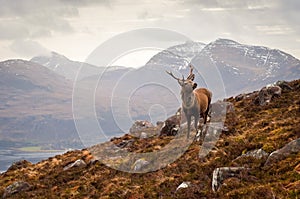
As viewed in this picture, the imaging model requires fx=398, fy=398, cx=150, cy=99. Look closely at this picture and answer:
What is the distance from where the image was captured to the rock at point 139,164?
24.8 m

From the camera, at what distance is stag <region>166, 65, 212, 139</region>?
917 inches

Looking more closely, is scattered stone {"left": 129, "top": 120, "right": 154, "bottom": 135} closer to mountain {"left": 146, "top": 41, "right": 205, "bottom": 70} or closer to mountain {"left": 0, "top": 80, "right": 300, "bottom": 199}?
mountain {"left": 0, "top": 80, "right": 300, "bottom": 199}

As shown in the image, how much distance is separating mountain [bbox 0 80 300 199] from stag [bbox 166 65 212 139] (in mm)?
1465

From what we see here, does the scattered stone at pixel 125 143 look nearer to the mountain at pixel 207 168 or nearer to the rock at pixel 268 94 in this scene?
the mountain at pixel 207 168

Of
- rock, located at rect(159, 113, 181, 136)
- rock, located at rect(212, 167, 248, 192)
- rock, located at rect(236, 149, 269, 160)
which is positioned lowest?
rock, located at rect(159, 113, 181, 136)

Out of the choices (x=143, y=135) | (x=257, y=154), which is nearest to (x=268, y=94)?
(x=143, y=135)

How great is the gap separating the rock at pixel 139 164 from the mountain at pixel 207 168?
0.21ft

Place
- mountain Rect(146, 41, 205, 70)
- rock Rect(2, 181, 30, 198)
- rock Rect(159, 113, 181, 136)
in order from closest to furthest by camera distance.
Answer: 1. mountain Rect(146, 41, 205, 70)
2. rock Rect(2, 181, 30, 198)
3. rock Rect(159, 113, 181, 136)

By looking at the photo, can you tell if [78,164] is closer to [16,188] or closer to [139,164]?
[16,188]

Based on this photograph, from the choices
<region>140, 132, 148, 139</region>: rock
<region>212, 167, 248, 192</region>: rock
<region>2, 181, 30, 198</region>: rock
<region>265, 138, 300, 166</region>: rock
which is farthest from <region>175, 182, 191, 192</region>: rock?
<region>140, 132, 148, 139</region>: rock

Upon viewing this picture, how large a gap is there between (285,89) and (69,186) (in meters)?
23.0

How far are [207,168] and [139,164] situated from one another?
6352 mm

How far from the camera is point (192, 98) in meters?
24.8

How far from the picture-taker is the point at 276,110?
3162cm
